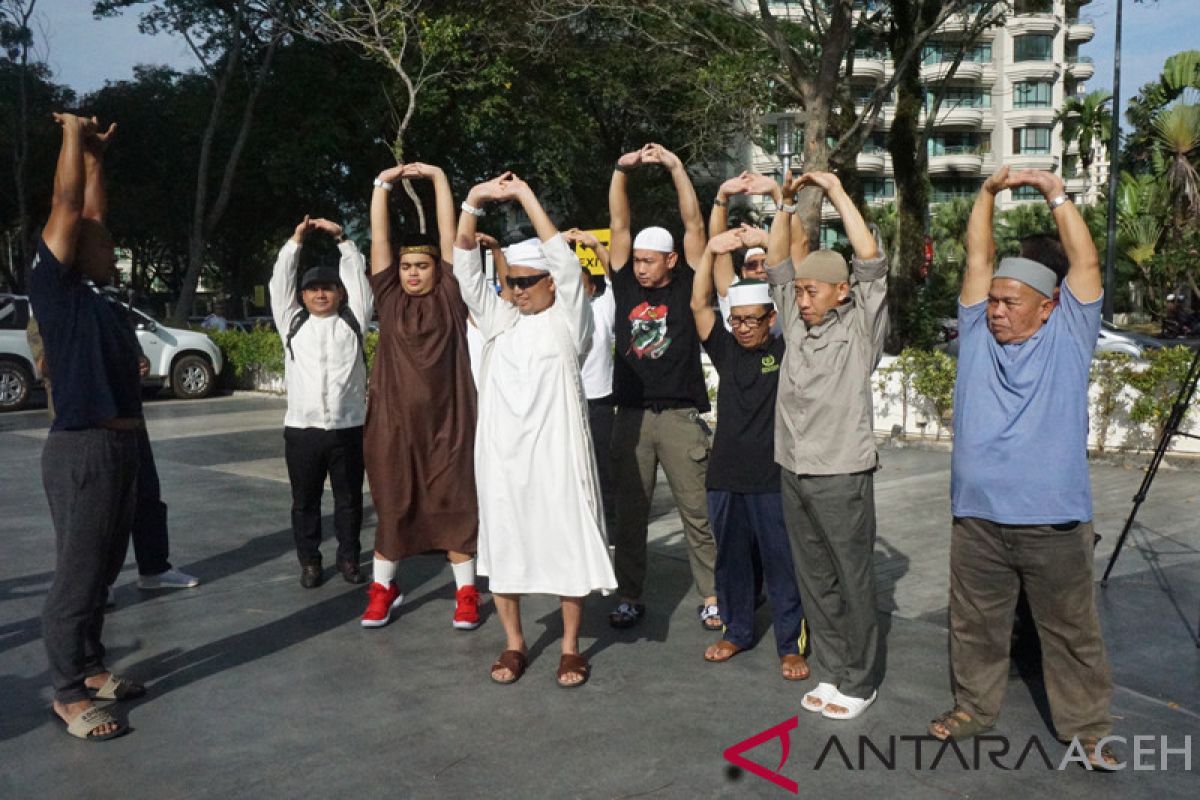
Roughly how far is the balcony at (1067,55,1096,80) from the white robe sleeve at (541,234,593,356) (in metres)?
70.5

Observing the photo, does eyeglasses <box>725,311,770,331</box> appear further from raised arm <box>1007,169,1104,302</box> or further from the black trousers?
the black trousers

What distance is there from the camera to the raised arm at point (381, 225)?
5473 millimetres

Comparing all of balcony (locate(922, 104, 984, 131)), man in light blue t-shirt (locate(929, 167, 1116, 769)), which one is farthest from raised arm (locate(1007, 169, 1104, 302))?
balcony (locate(922, 104, 984, 131))

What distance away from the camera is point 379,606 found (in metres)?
5.63

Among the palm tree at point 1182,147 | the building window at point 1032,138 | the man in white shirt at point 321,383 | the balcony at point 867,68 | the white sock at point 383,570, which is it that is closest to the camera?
the white sock at point 383,570

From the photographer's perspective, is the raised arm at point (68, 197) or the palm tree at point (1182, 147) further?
the palm tree at point (1182, 147)

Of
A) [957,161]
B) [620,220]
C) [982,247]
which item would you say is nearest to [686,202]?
[620,220]

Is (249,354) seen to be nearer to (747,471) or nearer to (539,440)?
(539,440)

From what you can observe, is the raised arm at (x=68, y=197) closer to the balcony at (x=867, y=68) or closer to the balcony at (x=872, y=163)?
the balcony at (x=867, y=68)

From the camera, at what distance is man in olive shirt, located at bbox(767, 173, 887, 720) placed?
4289 millimetres

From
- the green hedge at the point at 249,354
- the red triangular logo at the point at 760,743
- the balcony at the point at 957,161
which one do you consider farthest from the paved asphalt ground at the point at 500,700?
the balcony at the point at 957,161

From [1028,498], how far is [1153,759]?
1.02 metres

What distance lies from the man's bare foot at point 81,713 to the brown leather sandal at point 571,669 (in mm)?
1722

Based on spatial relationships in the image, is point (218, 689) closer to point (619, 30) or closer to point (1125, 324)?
point (619, 30)
